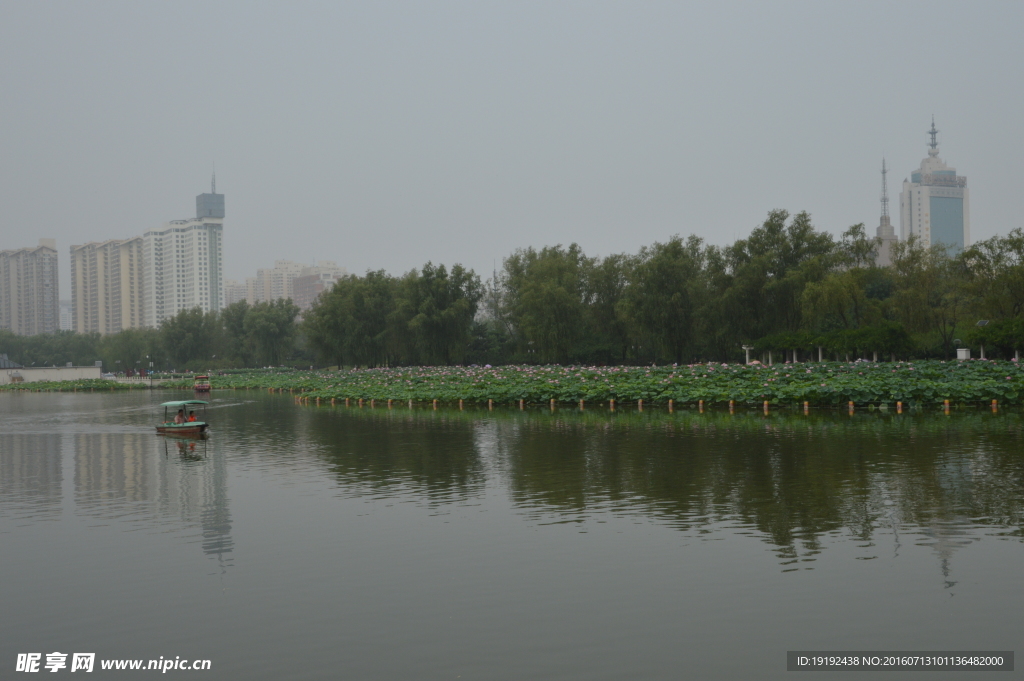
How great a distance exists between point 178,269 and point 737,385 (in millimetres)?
157045

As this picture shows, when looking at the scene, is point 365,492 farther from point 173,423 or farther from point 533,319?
point 533,319

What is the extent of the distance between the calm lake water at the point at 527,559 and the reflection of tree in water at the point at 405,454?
0.46ft

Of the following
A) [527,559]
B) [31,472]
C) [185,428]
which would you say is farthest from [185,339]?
[527,559]

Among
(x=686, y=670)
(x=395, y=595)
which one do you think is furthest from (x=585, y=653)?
(x=395, y=595)

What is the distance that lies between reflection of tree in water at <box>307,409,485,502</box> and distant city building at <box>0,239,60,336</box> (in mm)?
166091

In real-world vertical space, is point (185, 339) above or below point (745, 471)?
above

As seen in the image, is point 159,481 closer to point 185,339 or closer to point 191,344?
point 185,339

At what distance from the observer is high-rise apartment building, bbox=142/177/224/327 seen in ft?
539

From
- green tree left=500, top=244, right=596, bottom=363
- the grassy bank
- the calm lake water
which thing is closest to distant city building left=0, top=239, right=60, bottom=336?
the grassy bank

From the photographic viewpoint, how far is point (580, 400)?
2919 centimetres

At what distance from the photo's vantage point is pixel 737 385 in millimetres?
27984

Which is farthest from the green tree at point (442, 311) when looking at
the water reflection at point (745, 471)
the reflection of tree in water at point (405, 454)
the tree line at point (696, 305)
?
the water reflection at point (745, 471)

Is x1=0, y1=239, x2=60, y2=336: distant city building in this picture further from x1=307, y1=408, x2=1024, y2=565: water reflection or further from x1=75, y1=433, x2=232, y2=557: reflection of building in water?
x1=307, y1=408, x2=1024, y2=565: water reflection

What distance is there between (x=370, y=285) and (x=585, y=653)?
5876cm
